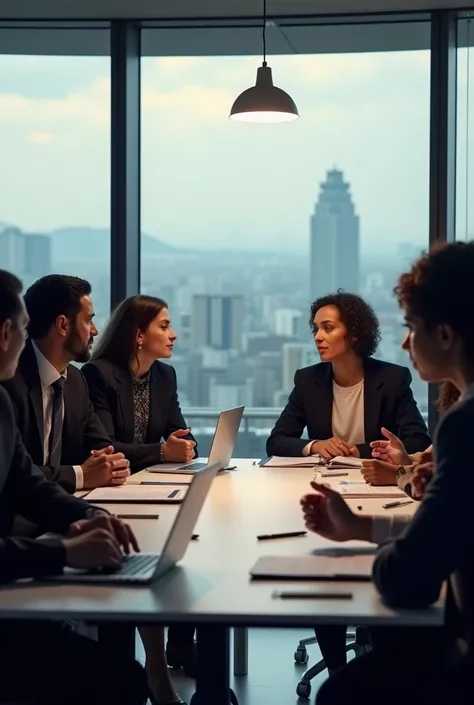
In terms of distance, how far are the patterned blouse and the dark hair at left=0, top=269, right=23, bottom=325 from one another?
7.07 feet

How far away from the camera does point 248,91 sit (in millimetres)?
4371

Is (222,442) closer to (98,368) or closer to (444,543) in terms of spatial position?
(98,368)

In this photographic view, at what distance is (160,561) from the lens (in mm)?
2020

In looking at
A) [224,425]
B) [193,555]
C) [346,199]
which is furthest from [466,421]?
[346,199]

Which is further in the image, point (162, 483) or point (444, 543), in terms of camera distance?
point (162, 483)

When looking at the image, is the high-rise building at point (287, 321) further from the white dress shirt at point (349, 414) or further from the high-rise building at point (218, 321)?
the white dress shirt at point (349, 414)

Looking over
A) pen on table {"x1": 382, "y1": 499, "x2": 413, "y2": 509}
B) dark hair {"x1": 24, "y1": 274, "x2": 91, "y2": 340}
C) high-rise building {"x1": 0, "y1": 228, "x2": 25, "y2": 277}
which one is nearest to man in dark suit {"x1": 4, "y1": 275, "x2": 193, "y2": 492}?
dark hair {"x1": 24, "y1": 274, "x2": 91, "y2": 340}

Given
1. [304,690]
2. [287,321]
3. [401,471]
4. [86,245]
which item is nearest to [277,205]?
[287,321]

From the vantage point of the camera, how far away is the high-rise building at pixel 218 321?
5.30 metres

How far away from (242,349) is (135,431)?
3.51ft

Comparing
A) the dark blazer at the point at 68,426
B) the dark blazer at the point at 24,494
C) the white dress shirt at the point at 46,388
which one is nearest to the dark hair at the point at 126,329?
the dark blazer at the point at 68,426

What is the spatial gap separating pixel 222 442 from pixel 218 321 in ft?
5.20

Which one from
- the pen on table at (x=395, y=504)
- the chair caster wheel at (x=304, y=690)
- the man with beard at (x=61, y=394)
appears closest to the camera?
the pen on table at (x=395, y=504)

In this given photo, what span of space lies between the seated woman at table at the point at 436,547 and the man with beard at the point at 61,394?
1509 mm
